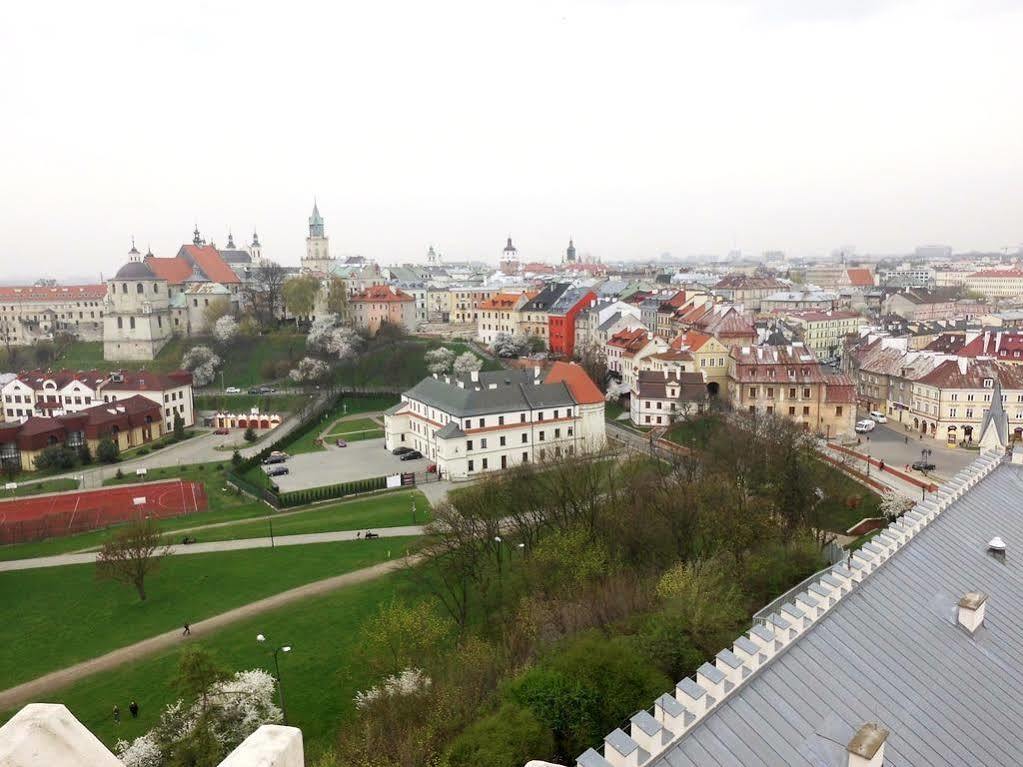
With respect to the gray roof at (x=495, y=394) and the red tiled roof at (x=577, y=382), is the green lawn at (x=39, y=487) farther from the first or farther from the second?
the red tiled roof at (x=577, y=382)

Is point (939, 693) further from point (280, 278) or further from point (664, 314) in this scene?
point (280, 278)

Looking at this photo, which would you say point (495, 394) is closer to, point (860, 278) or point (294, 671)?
point (294, 671)

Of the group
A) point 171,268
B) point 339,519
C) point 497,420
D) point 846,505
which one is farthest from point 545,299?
point 846,505

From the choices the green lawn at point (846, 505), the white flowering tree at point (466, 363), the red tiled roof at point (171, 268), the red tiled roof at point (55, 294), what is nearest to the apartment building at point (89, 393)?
the white flowering tree at point (466, 363)

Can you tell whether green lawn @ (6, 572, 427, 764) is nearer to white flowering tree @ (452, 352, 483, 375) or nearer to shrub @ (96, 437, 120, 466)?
shrub @ (96, 437, 120, 466)

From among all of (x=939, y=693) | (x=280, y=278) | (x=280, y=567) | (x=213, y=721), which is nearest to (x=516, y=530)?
(x=280, y=567)

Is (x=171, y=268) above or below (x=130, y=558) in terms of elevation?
above

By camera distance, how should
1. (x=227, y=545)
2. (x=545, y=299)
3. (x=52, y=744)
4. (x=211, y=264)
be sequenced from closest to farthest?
(x=52, y=744) → (x=227, y=545) → (x=545, y=299) → (x=211, y=264)
